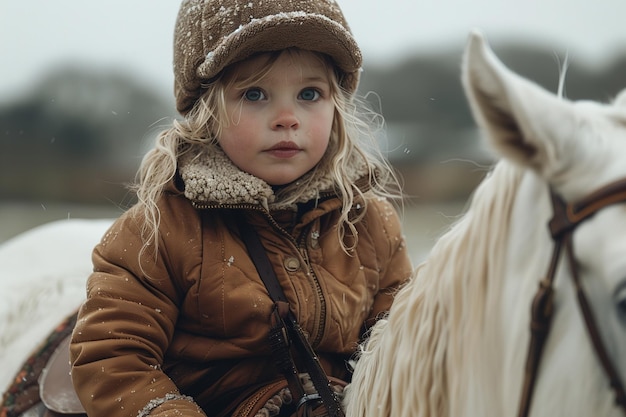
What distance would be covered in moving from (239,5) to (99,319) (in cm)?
82

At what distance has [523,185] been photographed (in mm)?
1203

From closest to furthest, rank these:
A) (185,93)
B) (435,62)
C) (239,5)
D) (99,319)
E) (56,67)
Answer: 1. (99,319)
2. (239,5)
3. (185,93)
4. (435,62)
5. (56,67)

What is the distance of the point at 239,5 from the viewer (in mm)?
1833

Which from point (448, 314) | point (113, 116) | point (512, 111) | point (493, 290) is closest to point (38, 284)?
point (448, 314)

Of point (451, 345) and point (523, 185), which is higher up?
point (523, 185)

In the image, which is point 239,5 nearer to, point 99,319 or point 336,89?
point 336,89

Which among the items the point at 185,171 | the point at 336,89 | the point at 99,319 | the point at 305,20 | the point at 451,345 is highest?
the point at 305,20

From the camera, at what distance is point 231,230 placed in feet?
6.14

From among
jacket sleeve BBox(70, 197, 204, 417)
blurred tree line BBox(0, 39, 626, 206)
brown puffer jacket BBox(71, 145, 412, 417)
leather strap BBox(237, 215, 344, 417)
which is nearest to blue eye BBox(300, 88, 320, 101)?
brown puffer jacket BBox(71, 145, 412, 417)

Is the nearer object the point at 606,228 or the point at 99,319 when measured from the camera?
the point at 606,228

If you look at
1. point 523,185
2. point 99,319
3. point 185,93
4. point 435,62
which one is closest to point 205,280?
point 99,319

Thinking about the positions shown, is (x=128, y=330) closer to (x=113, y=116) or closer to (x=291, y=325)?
(x=291, y=325)

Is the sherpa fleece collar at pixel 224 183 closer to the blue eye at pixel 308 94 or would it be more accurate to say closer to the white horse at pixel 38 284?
the blue eye at pixel 308 94

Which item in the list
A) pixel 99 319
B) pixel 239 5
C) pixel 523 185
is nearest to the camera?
pixel 523 185
